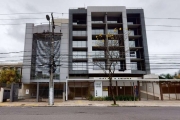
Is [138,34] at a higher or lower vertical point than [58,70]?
higher

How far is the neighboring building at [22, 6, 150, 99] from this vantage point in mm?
35000

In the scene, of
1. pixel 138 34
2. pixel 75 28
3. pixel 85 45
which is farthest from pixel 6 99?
pixel 138 34

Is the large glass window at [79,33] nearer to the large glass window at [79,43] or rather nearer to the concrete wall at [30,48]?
the large glass window at [79,43]

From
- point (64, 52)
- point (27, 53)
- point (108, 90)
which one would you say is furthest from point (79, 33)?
point (108, 90)

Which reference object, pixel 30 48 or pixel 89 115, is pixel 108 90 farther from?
pixel 30 48

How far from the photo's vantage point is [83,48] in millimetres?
38531

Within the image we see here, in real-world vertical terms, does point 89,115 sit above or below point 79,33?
below

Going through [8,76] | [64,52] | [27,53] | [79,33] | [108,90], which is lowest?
[108,90]

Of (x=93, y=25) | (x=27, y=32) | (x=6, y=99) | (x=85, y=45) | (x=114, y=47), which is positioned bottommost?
(x=6, y=99)

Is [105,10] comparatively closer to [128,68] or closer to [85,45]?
[85,45]

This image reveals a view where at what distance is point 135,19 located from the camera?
41812mm

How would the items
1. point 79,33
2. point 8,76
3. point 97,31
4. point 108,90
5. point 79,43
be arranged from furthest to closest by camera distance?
point 97,31
point 79,33
point 79,43
point 8,76
point 108,90

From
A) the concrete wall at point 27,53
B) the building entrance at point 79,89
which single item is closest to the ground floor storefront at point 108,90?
the building entrance at point 79,89

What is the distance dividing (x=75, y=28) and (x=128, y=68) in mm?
17432
